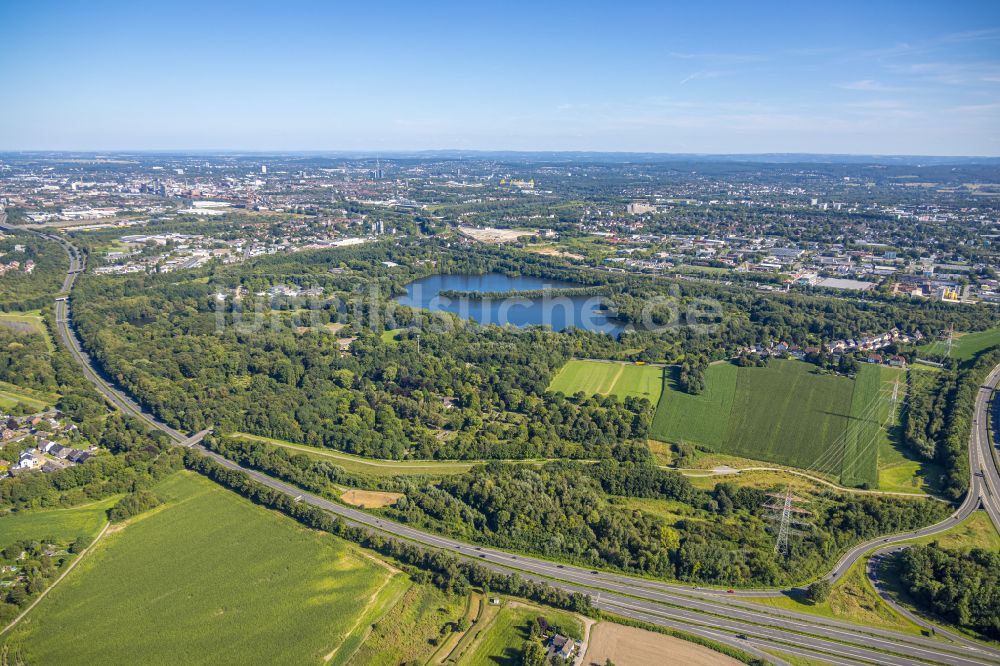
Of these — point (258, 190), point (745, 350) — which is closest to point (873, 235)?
point (745, 350)

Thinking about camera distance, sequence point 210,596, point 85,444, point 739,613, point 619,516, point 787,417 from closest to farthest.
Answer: point 739,613
point 210,596
point 619,516
point 85,444
point 787,417

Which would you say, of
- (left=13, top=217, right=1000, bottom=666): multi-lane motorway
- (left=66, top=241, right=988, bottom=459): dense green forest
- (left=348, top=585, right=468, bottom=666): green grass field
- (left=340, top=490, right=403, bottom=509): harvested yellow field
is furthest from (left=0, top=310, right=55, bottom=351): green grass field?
(left=348, top=585, right=468, bottom=666): green grass field

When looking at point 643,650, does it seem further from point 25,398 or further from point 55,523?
point 25,398

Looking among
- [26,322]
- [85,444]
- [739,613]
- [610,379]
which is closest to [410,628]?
[739,613]

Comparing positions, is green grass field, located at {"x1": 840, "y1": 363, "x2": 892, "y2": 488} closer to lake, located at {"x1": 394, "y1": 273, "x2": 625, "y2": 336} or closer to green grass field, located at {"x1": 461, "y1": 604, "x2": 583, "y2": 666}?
green grass field, located at {"x1": 461, "y1": 604, "x2": 583, "y2": 666}

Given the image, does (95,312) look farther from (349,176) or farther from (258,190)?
(349,176)

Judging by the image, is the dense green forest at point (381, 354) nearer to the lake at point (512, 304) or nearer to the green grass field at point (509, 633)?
the lake at point (512, 304)
